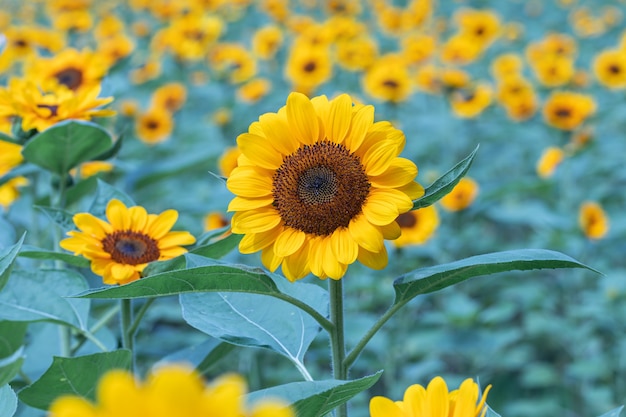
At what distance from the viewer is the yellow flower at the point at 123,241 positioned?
1.15 metres

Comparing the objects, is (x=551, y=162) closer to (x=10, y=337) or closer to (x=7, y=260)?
(x=10, y=337)

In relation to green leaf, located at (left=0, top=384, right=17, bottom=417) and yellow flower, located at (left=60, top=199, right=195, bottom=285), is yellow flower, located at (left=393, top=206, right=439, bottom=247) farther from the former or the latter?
green leaf, located at (left=0, top=384, right=17, bottom=417)

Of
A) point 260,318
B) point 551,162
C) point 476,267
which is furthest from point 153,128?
point 476,267

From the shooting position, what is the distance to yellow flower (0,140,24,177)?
1562mm

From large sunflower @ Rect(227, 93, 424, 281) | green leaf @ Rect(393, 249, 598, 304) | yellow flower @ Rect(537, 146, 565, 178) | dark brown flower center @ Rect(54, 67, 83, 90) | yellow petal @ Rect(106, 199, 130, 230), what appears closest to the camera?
green leaf @ Rect(393, 249, 598, 304)

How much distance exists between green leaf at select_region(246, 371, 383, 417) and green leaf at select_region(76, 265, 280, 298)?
14cm

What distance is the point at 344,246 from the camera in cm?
94

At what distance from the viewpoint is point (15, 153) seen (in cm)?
156

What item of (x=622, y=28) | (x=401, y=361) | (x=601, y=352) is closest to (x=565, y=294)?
(x=601, y=352)

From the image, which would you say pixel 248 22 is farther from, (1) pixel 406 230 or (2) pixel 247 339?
(2) pixel 247 339

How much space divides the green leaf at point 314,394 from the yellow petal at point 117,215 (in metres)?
0.52

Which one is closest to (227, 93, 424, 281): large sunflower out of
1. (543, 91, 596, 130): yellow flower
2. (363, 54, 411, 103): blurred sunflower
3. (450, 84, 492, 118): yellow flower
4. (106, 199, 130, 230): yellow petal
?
(106, 199, 130, 230): yellow petal

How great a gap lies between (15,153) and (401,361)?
162cm

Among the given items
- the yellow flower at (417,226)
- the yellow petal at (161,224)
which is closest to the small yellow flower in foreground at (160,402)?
the yellow petal at (161,224)
